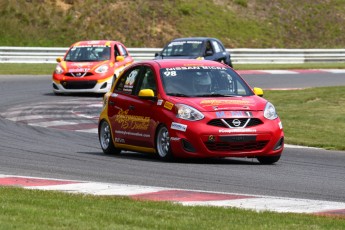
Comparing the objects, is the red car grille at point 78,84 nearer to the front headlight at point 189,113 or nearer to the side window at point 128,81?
the side window at point 128,81

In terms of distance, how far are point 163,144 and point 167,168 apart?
92cm

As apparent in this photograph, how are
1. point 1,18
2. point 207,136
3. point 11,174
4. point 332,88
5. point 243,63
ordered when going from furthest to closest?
point 1,18 → point 243,63 → point 332,88 → point 207,136 → point 11,174

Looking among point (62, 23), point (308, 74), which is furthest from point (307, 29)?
point (308, 74)

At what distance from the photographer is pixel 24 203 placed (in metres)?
9.35

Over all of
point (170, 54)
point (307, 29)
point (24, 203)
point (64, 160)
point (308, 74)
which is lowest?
point (307, 29)

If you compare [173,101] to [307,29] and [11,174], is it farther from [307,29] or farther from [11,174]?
[307,29]

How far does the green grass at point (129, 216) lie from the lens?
8062 mm

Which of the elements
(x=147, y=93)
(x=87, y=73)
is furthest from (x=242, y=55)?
(x=147, y=93)

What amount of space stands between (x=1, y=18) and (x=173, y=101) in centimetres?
3612

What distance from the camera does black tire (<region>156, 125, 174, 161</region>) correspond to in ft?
46.1

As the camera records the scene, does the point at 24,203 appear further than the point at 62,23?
No

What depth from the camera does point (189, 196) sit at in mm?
10469

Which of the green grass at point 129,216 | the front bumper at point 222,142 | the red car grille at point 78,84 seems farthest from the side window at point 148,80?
the red car grille at point 78,84

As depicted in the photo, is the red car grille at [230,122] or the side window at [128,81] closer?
the red car grille at [230,122]
